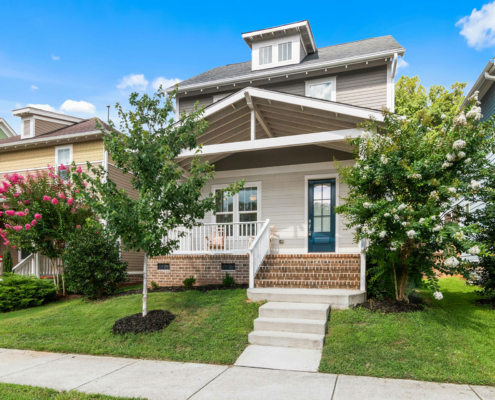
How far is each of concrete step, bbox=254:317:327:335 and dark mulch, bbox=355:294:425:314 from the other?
1.00 m

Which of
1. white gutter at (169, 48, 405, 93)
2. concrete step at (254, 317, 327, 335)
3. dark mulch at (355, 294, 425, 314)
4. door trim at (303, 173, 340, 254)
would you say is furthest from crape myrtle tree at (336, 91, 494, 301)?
white gutter at (169, 48, 405, 93)

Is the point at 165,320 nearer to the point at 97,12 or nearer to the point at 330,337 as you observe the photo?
the point at 330,337

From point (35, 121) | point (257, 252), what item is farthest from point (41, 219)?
point (35, 121)

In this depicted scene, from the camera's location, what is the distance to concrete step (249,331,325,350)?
15.9ft

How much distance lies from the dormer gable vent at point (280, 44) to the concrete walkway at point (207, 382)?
10.8 metres

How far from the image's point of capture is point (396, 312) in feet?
17.9

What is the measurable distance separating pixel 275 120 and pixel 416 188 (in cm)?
493

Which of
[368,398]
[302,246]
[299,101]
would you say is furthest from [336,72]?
[368,398]

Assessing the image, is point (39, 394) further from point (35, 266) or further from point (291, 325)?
point (35, 266)

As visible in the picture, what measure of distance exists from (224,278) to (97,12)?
11.0 metres

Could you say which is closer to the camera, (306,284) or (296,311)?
(296,311)

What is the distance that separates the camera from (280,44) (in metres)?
12.8

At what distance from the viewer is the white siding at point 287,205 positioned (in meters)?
9.70

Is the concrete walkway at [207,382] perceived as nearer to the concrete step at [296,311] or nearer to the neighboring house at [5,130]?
the concrete step at [296,311]
